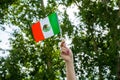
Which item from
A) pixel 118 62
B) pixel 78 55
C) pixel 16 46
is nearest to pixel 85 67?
pixel 78 55

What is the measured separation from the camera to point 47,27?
979 cm

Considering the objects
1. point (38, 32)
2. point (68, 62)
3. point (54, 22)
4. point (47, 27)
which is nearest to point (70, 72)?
point (68, 62)

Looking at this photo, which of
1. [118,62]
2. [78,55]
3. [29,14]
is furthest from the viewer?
[29,14]

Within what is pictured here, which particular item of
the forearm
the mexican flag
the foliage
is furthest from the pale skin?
the foliage

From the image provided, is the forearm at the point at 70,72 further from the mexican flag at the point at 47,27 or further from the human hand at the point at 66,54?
the mexican flag at the point at 47,27

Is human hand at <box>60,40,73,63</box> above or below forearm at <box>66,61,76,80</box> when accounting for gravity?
above

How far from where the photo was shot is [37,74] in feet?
107

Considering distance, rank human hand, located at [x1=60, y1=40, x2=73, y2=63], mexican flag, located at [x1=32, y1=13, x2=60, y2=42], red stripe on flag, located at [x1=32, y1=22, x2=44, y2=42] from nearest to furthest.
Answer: human hand, located at [x1=60, y1=40, x2=73, y2=63], mexican flag, located at [x1=32, y1=13, x2=60, y2=42], red stripe on flag, located at [x1=32, y1=22, x2=44, y2=42]

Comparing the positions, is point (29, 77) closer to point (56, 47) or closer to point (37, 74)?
point (37, 74)

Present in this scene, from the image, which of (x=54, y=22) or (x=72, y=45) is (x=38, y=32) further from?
(x=72, y=45)

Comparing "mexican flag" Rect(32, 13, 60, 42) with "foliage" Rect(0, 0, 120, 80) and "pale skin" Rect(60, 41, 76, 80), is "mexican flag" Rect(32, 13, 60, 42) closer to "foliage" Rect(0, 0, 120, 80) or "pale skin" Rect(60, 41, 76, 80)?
"pale skin" Rect(60, 41, 76, 80)

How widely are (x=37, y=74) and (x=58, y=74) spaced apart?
1731 mm

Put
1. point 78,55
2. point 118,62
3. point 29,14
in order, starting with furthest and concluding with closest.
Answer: point 29,14, point 78,55, point 118,62

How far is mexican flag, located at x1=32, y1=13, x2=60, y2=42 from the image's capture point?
893 centimetres
